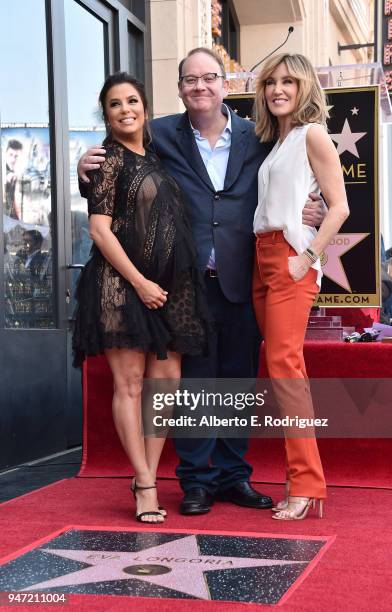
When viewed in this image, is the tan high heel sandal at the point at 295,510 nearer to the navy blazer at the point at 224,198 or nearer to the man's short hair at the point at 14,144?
the navy blazer at the point at 224,198

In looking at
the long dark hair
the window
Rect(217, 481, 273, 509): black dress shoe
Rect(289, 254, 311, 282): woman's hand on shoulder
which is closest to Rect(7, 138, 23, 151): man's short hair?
the window

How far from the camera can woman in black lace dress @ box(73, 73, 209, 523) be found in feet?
12.9

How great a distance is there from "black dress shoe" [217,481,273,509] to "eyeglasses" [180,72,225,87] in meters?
1.77

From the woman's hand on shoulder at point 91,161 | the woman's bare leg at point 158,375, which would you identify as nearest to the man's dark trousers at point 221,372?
the woman's bare leg at point 158,375

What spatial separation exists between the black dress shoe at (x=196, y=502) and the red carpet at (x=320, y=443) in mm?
736

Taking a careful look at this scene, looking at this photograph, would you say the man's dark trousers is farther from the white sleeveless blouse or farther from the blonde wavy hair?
the blonde wavy hair

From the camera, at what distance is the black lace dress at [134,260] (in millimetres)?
3928

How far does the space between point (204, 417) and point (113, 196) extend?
1061 mm

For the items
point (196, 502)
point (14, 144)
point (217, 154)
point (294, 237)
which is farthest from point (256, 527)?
point (14, 144)

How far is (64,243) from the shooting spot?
6449 mm

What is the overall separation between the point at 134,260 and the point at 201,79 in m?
0.83

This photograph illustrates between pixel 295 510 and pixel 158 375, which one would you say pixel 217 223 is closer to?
pixel 158 375

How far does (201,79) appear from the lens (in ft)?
13.4

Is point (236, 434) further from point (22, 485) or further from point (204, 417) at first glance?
point (22, 485)
